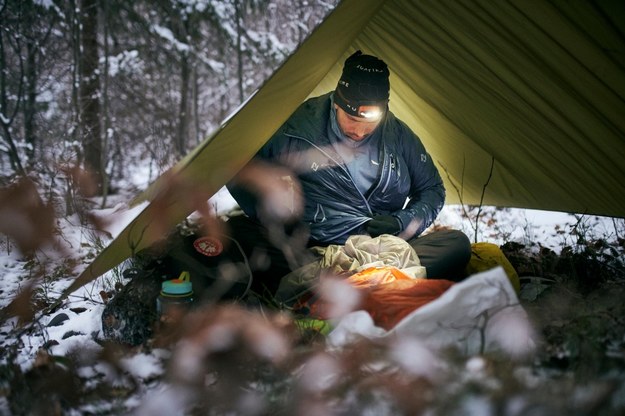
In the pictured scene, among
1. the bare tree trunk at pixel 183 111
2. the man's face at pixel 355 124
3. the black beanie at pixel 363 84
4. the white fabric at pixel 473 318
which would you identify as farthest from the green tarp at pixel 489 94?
the bare tree trunk at pixel 183 111

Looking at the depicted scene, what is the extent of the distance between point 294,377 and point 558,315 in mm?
1104

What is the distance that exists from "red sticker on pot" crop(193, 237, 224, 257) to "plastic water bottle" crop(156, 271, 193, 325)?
259 mm

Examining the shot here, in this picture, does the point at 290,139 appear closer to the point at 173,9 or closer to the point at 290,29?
the point at 173,9

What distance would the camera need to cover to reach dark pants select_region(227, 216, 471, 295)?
2469 millimetres

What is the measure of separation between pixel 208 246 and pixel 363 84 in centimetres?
117

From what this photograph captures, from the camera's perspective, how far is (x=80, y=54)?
16.7ft

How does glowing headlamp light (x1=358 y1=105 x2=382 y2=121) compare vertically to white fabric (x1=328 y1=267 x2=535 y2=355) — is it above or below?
above

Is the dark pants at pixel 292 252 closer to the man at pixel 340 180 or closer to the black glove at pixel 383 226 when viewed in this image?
the man at pixel 340 180

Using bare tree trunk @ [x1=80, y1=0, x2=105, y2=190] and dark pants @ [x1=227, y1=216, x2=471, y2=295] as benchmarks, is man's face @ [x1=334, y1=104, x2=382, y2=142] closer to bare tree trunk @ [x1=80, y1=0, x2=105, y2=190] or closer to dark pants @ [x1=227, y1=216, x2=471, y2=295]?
dark pants @ [x1=227, y1=216, x2=471, y2=295]

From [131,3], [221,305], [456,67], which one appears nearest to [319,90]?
[456,67]

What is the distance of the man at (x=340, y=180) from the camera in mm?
2576

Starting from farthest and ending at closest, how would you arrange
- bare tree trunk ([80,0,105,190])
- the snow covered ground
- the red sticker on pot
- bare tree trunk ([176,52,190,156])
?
bare tree trunk ([176,52,190,156]), bare tree trunk ([80,0,105,190]), the red sticker on pot, the snow covered ground

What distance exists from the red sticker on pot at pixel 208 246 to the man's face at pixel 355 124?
0.96 m

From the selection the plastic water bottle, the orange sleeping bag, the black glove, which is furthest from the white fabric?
the black glove
